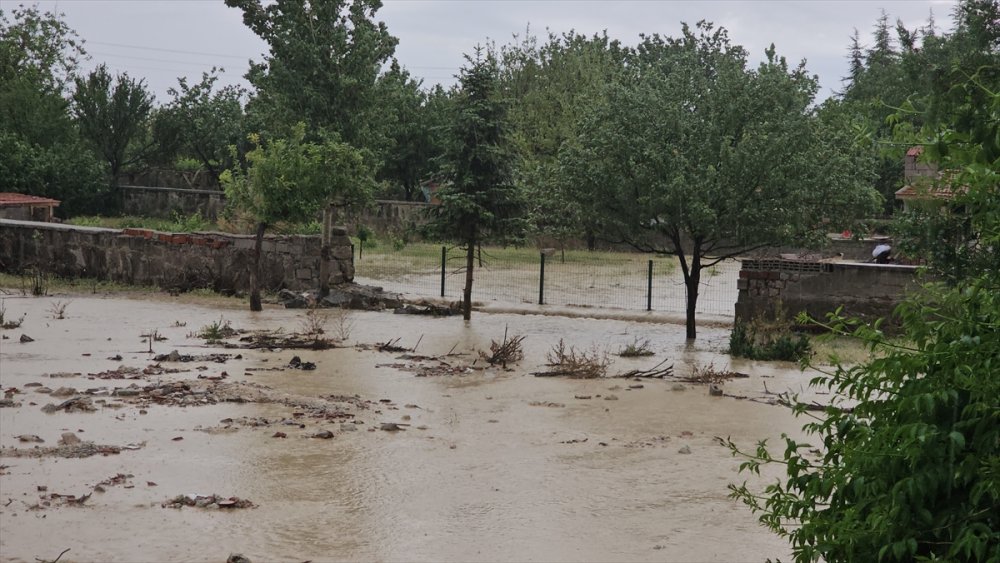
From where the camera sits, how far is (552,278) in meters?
34.2

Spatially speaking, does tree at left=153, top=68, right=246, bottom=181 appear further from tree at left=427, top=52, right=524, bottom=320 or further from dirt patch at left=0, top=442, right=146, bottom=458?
dirt patch at left=0, top=442, right=146, bottom=458

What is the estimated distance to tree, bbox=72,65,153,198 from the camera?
52.2 metres

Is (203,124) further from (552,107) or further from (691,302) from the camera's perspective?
(691,302)

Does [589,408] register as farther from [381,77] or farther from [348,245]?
[381,77]

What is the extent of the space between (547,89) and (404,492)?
4286 centimetres

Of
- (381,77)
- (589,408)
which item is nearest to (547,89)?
(381,77)

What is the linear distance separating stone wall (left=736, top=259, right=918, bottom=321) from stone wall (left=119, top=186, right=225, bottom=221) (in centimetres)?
3287

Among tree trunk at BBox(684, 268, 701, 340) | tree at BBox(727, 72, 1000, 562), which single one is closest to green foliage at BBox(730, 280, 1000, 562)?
tree at BBox(727, 72, 1000, 562)

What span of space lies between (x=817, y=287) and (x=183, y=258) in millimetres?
14995

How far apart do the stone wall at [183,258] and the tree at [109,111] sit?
23650 mm

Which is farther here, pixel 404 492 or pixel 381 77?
pixel 381 77

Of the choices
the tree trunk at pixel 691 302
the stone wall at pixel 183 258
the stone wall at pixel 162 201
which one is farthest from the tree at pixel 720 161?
the stone wall at pixel 162 201

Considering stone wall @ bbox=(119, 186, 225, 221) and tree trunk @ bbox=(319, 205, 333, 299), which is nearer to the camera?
tree trunk @ bbox=(319, 205, 333, 299)

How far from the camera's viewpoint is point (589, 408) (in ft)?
49.0
